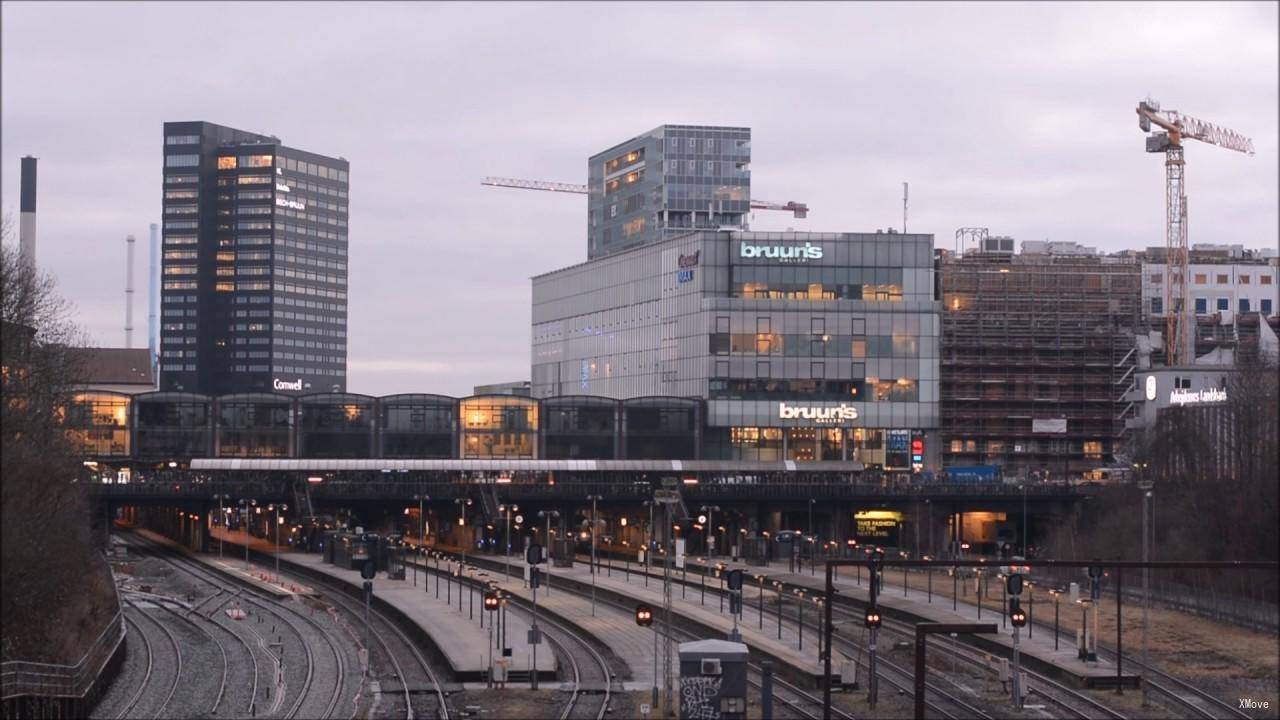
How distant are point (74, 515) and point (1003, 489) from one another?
81.2 m

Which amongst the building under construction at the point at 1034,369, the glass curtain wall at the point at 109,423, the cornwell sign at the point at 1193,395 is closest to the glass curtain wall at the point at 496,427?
the glass curtain wall at the point at 109,423

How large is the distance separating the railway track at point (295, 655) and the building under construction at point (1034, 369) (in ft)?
255

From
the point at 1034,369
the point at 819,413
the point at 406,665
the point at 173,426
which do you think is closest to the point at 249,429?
the point at 173,426

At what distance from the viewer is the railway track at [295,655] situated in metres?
51.8

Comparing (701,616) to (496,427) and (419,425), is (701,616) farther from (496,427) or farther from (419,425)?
(419,425)

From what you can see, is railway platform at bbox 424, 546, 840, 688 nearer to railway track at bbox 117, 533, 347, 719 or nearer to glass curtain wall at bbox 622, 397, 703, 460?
railway track at bbox 117, 533, 347, 719

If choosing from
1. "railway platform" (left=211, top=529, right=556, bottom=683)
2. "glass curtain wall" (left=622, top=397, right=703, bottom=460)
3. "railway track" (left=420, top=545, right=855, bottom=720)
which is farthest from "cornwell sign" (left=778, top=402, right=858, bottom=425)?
"railway track" (left=420, top=545, right=855, bottom=720)

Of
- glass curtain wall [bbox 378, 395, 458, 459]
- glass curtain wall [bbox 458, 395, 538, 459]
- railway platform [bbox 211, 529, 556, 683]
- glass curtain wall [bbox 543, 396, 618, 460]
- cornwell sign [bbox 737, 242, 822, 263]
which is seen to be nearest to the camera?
railway platform [bbox 211, 529, 556, 683]

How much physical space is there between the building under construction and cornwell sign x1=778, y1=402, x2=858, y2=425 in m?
11.0

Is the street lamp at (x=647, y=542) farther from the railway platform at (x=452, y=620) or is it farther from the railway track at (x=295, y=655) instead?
the railway track at (x=295, y=655)

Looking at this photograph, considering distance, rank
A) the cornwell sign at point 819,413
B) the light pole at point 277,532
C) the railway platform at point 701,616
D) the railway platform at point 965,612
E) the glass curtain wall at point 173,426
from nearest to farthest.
→ the railway platform at point 965,612 → the railway platform at point 701,616 → the light pole at point 277,532 → the glass curtain wall at point 173,426 → the cornwell sign at point 819,413

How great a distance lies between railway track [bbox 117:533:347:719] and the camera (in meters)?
51.8

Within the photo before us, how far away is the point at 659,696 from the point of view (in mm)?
53781

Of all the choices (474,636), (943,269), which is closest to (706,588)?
(474,636)
